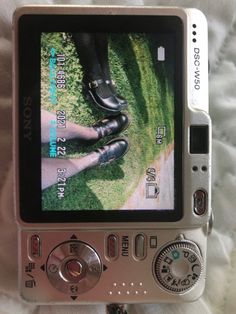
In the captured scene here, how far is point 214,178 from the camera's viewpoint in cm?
64

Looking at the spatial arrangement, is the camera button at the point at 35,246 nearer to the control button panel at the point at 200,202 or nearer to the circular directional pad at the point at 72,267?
the circular directional pad at the point at 72,267

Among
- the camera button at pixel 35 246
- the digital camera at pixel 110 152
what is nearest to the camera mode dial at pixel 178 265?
the digital camera at pixel 110 152

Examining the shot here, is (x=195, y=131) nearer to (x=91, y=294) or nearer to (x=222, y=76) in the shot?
(x=222, y=76)

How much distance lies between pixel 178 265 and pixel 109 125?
141 mm

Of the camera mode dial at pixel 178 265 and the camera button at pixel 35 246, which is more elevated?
the camera button at pixel 35 246

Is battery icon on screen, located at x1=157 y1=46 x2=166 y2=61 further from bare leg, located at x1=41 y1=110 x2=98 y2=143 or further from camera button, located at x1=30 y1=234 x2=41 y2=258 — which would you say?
camera button, located at x1=30 y1=234 x2=41 y2=258

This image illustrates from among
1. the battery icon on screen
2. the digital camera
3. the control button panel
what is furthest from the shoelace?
the battery icon on screen

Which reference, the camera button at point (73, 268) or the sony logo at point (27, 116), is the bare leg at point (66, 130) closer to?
the sony logo at point (27, 116)

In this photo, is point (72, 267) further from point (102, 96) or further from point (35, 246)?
point (102, 96)

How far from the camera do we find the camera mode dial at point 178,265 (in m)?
0.60

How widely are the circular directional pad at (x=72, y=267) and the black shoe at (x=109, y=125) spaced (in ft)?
0.33

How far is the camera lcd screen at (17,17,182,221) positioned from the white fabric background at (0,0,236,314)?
0.16ft

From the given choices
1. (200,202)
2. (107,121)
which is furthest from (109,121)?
(200,202)

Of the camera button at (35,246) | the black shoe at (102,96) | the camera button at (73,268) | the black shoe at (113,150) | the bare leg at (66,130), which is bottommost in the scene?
the camera button at (73,268)
